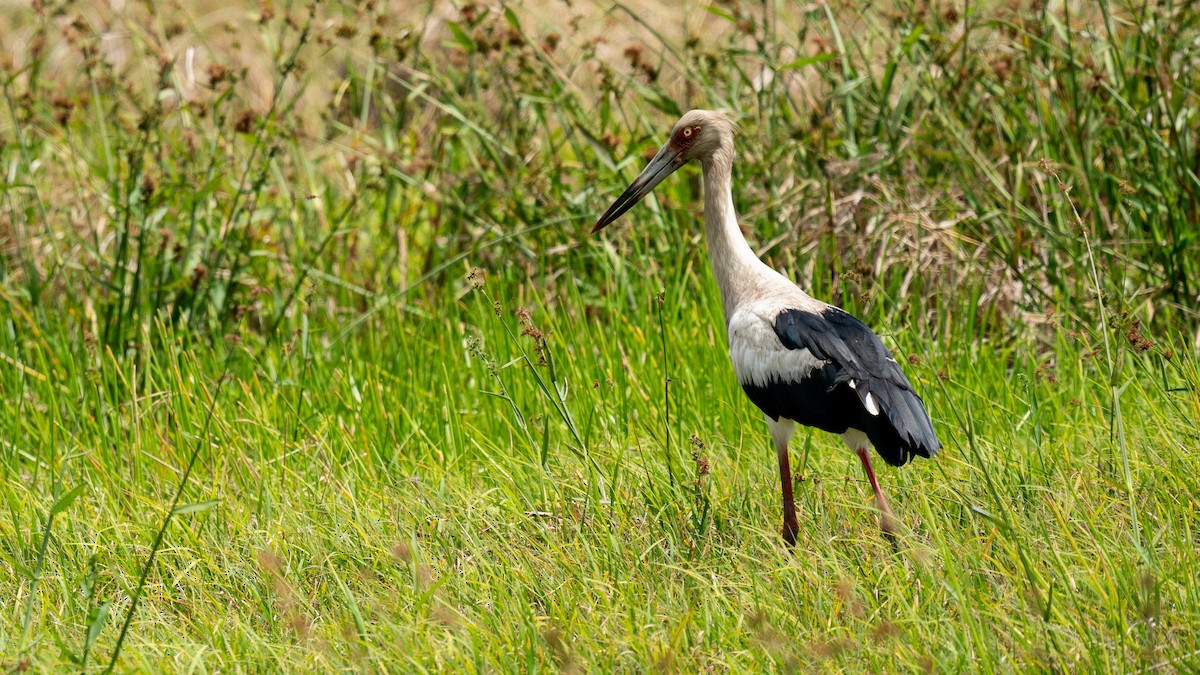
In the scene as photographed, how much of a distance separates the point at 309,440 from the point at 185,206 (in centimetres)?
195

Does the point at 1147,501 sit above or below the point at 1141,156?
below

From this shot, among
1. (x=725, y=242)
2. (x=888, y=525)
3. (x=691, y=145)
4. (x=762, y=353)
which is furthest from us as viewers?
(x=691, y=145)

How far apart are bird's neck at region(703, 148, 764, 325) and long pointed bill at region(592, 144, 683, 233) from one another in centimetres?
14

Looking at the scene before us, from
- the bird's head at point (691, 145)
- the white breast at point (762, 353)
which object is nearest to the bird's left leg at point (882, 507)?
the white breast at point (762, 353)

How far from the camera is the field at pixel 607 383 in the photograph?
294 cm

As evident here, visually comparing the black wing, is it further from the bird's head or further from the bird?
the bird's head

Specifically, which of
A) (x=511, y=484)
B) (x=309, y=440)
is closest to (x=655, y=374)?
(x=511, y=484)

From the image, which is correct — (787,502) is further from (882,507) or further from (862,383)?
(862,383)

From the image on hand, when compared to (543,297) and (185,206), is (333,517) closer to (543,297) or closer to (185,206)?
(543,297)

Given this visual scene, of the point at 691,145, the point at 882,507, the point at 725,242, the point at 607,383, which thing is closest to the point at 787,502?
the point at 882,507

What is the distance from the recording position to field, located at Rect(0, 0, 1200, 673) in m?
2.94

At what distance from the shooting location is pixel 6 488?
4.04 m

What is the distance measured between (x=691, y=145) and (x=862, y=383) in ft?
4.00

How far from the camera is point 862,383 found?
3412mm
